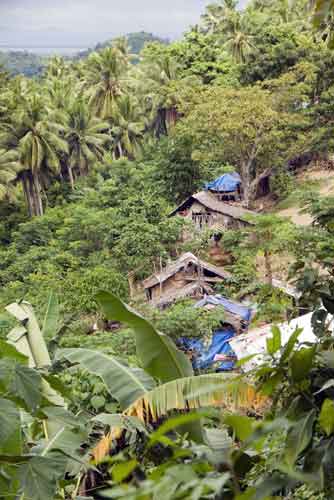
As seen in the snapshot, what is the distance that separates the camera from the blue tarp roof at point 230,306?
40.9 ft

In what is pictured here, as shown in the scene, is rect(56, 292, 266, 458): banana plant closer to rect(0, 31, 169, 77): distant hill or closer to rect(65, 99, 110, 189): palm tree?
rect(65, 99, 110, 189): palm tree

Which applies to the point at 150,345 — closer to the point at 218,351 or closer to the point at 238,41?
the point at 218,351

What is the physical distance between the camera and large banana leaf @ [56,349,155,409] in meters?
2.98

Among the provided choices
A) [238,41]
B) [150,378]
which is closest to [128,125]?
[238,41]

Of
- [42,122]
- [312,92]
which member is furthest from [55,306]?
[42,122]

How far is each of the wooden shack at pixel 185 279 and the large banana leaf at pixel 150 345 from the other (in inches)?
459

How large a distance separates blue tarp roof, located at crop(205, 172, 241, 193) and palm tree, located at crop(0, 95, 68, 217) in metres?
7.57

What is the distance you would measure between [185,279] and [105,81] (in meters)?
19.0

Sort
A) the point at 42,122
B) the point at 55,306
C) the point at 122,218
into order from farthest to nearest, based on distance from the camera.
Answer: the point at 42,122, the point at 122,218, the point at 55,306

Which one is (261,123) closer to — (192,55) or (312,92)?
(312,92)

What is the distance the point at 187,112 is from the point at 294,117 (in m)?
3.87

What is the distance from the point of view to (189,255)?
15.4 metres

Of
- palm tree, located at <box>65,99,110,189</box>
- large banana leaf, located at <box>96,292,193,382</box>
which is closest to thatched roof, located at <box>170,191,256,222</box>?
palm tree, located at <box>65,99,110,189</box>

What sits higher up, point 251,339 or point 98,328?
point 251,339
